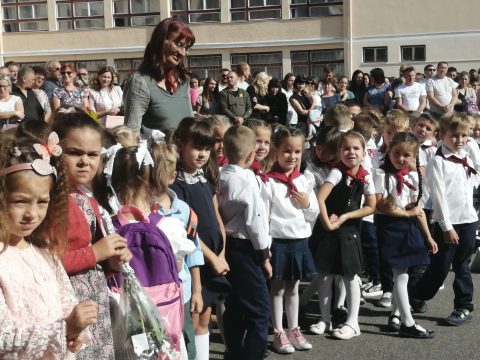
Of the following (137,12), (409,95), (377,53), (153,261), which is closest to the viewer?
(153,261)

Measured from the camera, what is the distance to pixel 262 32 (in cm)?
3219

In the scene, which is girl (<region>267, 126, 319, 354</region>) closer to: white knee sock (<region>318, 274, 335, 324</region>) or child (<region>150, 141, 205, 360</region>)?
white knee sock (<region>318, 274, 335, 324</region>)

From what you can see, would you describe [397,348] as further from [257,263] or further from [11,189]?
[11,189]

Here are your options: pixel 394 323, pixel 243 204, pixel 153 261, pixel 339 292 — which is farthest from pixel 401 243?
pixel 153 261

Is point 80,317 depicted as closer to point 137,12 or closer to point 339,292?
point 339,292

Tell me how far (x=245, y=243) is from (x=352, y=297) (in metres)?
1.27

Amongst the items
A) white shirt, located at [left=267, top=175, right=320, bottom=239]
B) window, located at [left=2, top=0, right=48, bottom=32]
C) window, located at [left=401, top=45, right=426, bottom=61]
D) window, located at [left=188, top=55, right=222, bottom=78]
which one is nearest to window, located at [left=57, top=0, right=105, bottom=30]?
window, located at [left=2, top=0, right=48, bottom=32]

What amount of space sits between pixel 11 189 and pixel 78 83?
901cm

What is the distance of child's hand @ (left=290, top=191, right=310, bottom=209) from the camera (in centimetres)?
509

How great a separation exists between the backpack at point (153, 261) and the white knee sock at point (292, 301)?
6.41 ft

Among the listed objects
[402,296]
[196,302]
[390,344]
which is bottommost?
[390,344]

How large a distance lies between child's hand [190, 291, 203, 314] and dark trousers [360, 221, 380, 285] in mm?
2692

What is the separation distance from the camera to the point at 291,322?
17.3ft

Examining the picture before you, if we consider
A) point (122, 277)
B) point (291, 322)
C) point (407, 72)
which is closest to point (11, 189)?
point (122, 277)
